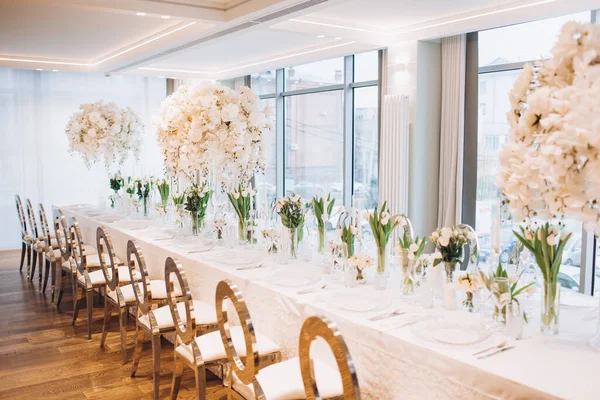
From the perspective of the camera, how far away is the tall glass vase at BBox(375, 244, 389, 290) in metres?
3.24

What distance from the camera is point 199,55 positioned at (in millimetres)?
8352

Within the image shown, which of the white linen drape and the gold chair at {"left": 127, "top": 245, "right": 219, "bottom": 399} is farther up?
the white linen drape

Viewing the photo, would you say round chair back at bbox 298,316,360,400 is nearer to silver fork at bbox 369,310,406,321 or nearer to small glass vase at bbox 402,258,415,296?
silver fork at bbox 369,310,406,321

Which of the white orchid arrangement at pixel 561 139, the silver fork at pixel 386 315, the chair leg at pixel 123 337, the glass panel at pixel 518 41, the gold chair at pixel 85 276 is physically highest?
the glass panel at pixel 518 41

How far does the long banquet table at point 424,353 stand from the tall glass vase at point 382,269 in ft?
0.22

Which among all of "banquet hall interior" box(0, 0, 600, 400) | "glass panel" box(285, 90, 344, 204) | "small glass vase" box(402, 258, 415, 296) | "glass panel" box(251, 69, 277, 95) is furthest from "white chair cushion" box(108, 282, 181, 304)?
"glass panel" box(251, 69, 277, 95)

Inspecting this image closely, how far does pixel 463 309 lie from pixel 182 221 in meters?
3.06

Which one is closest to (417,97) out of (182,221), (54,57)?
(182,221)

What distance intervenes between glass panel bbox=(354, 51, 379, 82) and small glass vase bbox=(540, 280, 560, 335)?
19.1ft

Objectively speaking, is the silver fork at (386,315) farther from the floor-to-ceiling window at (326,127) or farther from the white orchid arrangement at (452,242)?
the floor-to-ceiling window at (326,127)

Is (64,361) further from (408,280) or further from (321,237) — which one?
(408,280)

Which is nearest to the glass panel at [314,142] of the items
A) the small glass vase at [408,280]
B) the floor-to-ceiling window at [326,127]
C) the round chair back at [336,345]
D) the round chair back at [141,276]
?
the floor-to-ceiling window at [326,127]

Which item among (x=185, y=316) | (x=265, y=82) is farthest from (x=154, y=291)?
(x=265, y=82)

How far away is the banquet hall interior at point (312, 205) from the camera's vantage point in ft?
7.30
